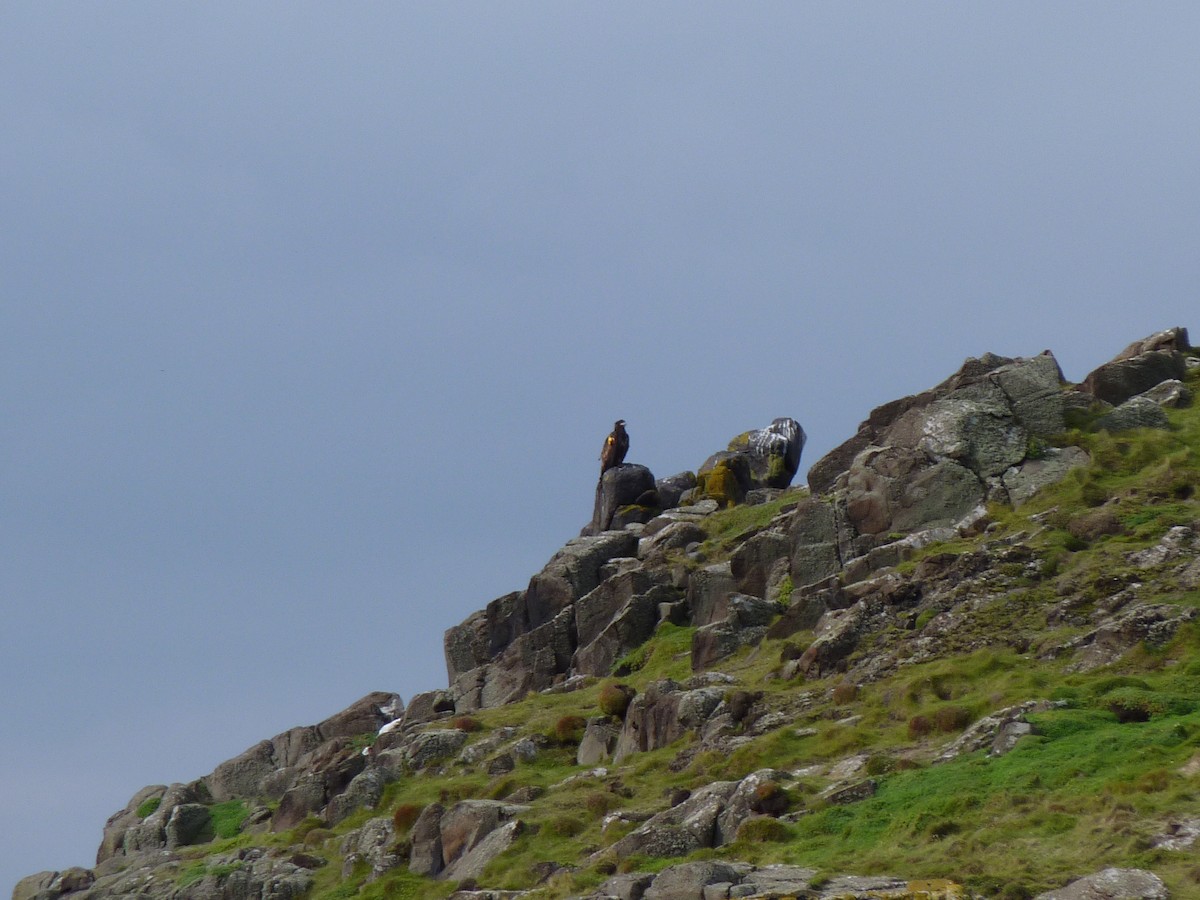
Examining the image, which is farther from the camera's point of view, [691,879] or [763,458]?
[763,458]

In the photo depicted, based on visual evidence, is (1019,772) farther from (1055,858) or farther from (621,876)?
(621,876)

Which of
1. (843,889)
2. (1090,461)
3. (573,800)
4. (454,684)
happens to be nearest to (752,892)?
(843,889)

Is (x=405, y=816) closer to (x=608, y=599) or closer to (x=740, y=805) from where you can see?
(x=740, y=805)

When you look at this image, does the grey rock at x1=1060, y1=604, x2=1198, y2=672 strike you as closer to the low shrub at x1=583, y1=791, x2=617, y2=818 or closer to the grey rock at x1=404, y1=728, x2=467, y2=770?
the low shrub at x1=583, y1=791, x2=617, y2=818

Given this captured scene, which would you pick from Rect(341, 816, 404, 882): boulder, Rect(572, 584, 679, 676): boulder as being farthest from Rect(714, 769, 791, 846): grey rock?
Rect(572, 584, 679, 676): boulder

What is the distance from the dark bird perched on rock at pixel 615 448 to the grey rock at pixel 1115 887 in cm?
6798

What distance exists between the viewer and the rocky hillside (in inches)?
1235

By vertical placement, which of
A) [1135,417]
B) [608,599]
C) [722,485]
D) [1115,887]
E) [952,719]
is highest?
[722,485]

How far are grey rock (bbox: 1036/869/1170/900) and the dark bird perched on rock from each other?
68.0 m

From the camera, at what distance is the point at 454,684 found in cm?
7581

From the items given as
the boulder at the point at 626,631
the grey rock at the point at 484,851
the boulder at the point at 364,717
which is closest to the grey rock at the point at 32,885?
the boulder at the point at 364,717

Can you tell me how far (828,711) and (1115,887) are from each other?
19.5m

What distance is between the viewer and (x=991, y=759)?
34562mm

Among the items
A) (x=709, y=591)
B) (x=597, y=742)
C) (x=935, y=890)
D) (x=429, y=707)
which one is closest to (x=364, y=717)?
(x=429, y=707)
